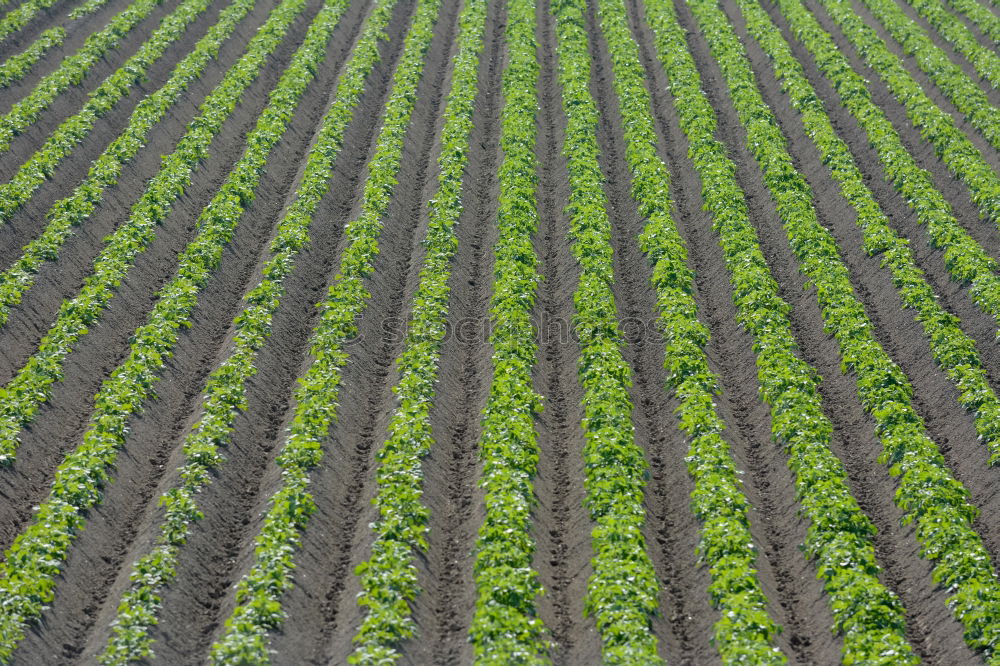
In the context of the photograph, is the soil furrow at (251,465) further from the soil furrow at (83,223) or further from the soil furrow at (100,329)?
the soil furrow at (83,223)

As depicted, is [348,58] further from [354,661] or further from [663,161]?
[354,661]

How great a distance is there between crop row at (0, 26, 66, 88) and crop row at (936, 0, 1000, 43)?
1257 inches

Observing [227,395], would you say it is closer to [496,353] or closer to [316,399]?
[316,399]

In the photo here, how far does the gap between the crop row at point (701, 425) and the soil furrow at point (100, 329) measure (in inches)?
386

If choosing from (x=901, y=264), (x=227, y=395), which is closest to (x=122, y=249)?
(x=227, y=395)

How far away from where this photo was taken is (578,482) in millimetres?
17406

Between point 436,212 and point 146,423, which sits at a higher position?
point 436,212

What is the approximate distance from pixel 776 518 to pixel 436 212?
12.0 meters

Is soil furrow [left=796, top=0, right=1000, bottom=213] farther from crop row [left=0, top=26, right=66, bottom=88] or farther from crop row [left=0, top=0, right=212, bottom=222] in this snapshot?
crop row [left=0, top=26, right=66, bottom=88]

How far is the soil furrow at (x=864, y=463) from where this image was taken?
14586mm

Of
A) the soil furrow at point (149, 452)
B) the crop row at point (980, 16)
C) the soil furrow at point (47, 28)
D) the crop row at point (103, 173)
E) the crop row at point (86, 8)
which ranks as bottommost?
the soil furrow at point (149, 452)

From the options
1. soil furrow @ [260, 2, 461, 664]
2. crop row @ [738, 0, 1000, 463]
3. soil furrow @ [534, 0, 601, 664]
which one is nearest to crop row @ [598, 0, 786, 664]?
soil furrow @ [534, 0, 601, 664]

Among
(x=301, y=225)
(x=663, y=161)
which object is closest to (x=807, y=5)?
(x=663, y=161)

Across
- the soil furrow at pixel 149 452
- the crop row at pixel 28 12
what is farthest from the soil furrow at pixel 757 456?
the crop row at pixel 28 12
